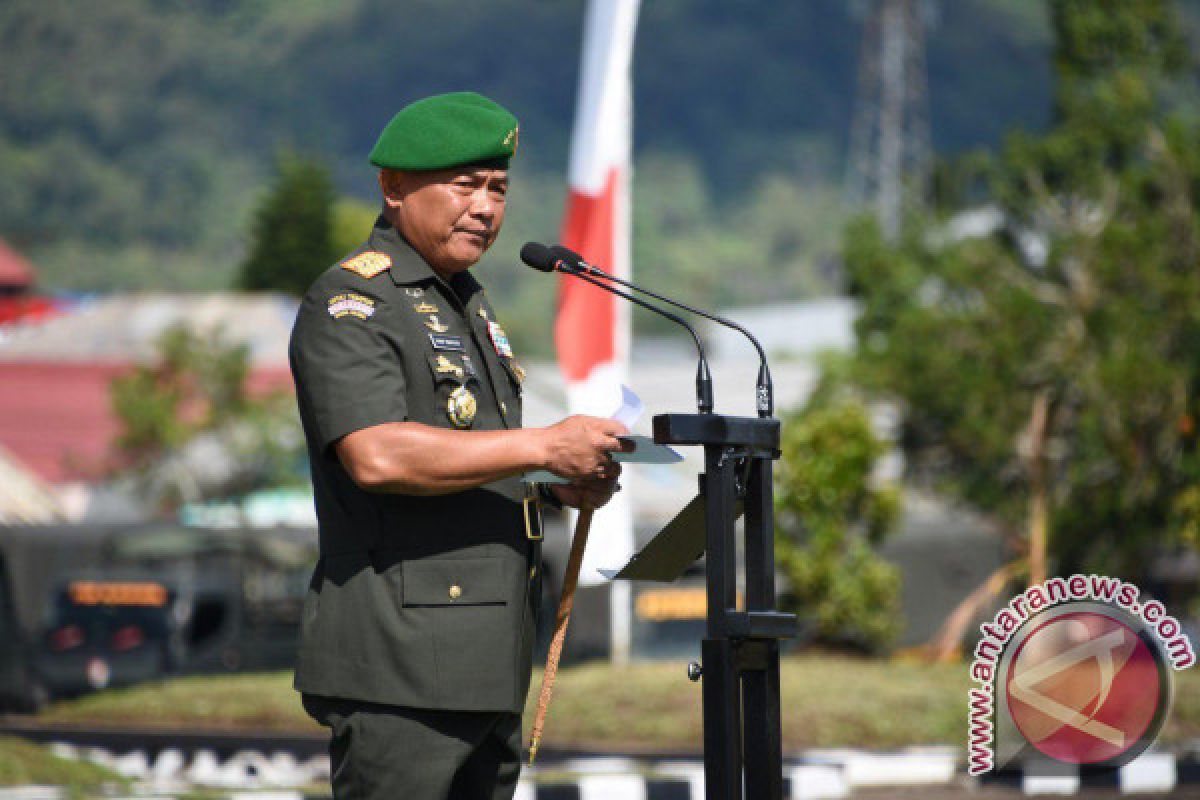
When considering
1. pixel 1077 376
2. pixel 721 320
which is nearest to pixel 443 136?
pixel 721 320

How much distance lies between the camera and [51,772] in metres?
8.98

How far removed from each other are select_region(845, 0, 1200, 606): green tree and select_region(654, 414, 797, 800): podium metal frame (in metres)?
13.0

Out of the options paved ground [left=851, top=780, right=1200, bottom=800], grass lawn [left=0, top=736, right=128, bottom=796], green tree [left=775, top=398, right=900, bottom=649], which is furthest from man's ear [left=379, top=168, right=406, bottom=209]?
green tree [left=775, top=398, right=900, bottom=649]

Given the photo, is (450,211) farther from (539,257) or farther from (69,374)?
(69,374)

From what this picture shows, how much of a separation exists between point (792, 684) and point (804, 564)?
310 cm

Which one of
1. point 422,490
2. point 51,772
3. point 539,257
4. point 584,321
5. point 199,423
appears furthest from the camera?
point 199,423

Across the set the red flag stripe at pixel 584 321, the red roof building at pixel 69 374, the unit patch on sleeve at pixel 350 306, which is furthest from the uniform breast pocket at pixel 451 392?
the red roof building at pixel 69 374

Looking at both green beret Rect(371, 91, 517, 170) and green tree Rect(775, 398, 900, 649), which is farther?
green tree Rect(775, 398, 900, 649)

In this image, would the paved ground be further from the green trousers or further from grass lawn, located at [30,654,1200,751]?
Answer: the green trousers

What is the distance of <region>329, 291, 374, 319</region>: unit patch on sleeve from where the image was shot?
397 cm

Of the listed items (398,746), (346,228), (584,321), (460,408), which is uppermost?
(346,228)

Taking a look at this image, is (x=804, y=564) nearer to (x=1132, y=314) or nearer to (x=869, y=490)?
(x=869, y=490)

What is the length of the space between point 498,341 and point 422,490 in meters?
0.60

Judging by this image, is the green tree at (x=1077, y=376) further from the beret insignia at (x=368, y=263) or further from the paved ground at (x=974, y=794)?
the beret insignia at (x=368, y=263)
